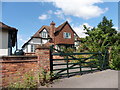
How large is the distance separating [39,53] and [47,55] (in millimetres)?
397

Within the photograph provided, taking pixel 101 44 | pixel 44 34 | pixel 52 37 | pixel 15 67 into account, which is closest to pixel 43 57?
pixel 15 67

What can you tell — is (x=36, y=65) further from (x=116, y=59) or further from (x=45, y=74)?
(x=116, y=59)

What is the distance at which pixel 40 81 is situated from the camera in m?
4.64

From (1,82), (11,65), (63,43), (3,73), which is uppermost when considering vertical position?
(63,43)

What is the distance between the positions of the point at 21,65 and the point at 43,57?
3.34 feet

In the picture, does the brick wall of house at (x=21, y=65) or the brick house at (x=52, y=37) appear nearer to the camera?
the brick wall of house at (x=21, y=65)

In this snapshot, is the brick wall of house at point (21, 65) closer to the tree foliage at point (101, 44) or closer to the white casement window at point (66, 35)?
the tree foliage at point (101, 44)

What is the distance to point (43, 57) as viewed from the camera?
484 centimetres

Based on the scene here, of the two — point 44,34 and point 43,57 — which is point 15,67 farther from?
point 44,34

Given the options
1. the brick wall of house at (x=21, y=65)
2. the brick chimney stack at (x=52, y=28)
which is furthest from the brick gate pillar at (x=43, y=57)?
the brick chimney stack at (x=52, y=28)

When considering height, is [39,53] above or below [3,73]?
above

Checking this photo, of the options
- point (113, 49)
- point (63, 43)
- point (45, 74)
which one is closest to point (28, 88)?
point (45, 74)

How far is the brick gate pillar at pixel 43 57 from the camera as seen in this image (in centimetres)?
477

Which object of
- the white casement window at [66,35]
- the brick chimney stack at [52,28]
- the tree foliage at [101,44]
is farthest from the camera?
the brick chimney stack at [52,28]
